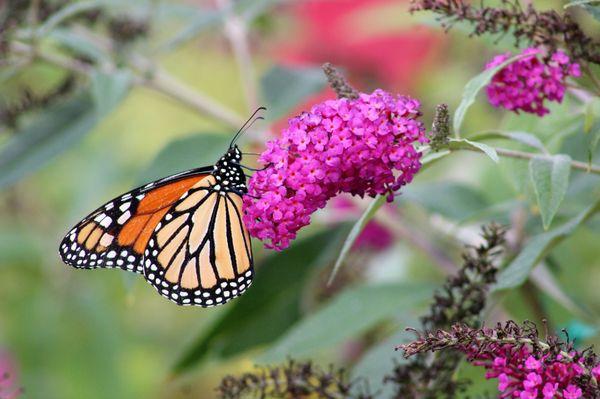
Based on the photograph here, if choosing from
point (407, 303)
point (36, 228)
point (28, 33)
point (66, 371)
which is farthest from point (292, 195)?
point (36, 228)

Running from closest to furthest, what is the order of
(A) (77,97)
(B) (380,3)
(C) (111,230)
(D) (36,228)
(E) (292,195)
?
(E) (292,195) < (C) (111,230) < (A) (77,97) < (D) (36,228) < (B) (380,3)

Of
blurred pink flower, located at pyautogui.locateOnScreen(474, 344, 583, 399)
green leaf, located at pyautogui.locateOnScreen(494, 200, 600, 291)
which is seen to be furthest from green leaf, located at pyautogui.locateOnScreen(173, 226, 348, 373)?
blurred pink flower, located at pyautogui.locateOnScreen(474, 344, 583, 399)

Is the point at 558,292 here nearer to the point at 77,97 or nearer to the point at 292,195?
the point at 292,195

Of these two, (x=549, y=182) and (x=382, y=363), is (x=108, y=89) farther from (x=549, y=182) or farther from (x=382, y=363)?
(x=549, y=182)

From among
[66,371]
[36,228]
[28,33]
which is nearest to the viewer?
[28,33]

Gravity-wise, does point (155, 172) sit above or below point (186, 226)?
above
